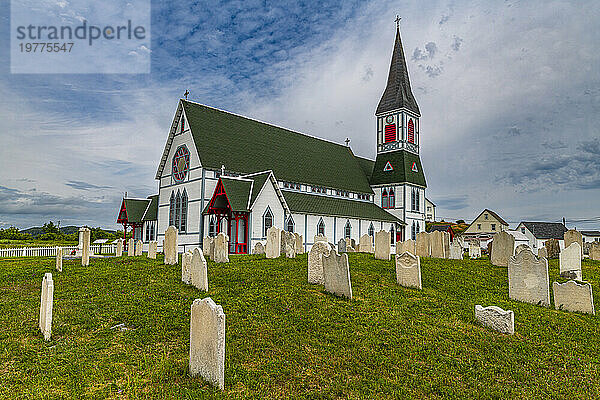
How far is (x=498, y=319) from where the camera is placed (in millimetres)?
8398

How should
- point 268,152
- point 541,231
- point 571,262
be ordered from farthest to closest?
point 541,231 → point 268,152 → point 571,262

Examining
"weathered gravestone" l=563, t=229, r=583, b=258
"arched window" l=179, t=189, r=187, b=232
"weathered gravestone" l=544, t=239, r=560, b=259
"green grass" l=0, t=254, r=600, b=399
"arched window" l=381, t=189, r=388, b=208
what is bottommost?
"green grass" l=0, t=254, r=600, b=399

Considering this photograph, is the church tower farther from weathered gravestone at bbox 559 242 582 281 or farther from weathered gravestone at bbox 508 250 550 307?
weathered gravestone at bbox 508 250 550 307

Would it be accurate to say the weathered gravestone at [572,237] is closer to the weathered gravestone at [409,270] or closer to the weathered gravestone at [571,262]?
the weathered gravestone at [571,262]

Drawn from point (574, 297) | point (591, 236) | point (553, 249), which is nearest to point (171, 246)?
point (574, 297)

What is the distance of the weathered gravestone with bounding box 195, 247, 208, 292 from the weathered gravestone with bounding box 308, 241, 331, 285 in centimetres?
298

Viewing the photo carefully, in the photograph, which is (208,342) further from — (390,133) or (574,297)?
(390,133)

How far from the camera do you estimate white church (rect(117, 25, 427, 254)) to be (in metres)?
28.1

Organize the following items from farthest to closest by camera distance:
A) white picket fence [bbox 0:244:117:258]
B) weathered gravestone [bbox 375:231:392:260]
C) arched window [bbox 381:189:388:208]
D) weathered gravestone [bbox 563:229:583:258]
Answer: arched window [bbox 381:189:388:208], white picket fence [bbox 0:244:117:258], weathered gravestone [bbox 563:229:583:258], weathered gravestone [bbox 375:231:392:260]

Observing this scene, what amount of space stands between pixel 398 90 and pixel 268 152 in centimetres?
2055

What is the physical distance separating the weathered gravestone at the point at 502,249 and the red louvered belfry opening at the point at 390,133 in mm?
31633

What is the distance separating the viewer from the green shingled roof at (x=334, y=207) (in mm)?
32938

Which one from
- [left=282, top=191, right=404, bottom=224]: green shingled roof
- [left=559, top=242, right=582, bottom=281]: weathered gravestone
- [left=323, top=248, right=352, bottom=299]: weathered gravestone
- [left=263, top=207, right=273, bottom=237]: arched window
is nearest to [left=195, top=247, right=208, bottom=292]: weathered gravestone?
[left=323, top=248, right=352, bottom=299]: weathered gravestone

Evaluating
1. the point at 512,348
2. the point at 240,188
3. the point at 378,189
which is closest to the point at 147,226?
the point at 240,188
